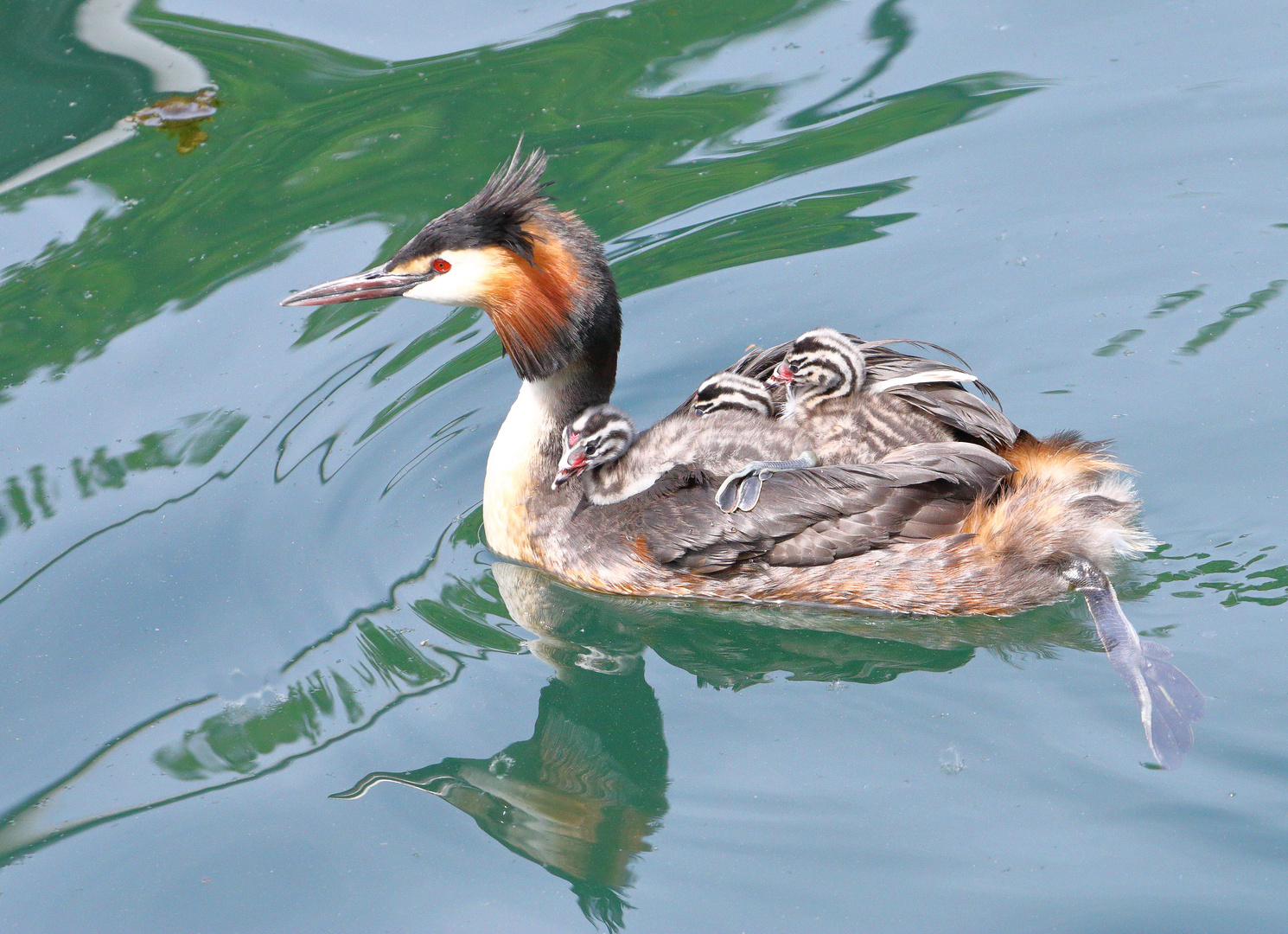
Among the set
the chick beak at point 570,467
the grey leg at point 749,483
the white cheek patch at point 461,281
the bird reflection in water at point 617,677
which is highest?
the white cheek patch at point 461,281

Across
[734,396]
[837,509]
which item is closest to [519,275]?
[734,396]

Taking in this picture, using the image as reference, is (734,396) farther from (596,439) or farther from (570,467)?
(570,467)

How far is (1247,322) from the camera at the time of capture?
569 cm

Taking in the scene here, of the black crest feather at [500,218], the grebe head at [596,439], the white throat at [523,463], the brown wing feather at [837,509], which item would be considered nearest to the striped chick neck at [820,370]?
the brown wing feather at [837,509]

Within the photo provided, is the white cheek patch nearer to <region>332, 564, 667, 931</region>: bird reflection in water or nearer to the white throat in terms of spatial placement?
the white throat

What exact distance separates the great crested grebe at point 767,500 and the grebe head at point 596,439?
137 mm

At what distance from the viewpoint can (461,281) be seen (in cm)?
483

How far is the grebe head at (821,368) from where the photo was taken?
179 inches

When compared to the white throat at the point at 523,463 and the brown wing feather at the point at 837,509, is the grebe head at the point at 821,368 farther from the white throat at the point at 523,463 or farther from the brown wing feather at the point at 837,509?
the white throat at the point at 523,463

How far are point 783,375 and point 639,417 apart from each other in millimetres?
1183

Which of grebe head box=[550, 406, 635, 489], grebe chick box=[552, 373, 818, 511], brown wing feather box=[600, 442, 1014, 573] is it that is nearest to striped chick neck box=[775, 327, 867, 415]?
grebe chick box=[552, 373, 818, 511]

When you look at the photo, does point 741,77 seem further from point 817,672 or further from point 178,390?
point 817,672

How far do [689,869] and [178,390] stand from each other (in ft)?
11.1

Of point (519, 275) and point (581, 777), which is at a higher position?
point (519, 275)
